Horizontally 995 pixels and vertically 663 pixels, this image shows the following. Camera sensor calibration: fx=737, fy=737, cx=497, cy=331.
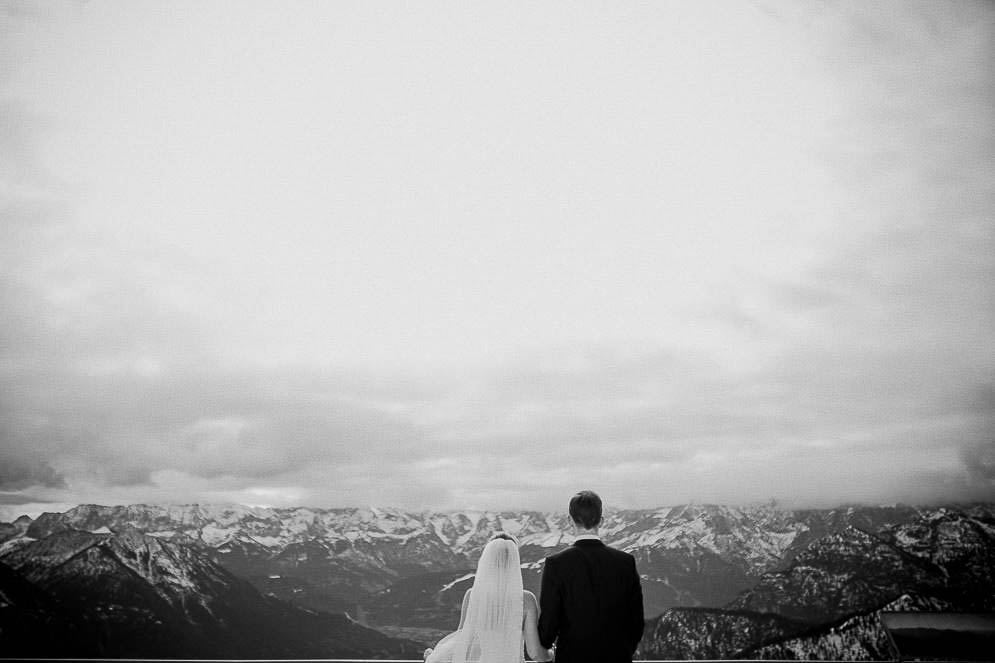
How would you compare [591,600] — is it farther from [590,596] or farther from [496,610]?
[496,610]

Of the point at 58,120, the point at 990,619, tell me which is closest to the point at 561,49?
the point at 58,120

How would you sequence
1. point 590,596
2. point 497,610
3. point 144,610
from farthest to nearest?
point 144,610 < point 497,610 < point 590,596

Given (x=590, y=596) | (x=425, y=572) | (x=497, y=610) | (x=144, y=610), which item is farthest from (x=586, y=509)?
(x=144, y=610)

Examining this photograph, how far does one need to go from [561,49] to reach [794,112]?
11.3ft

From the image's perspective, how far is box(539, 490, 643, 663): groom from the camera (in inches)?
103

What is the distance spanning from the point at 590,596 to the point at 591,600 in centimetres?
1

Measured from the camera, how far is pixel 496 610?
3061 millimetres

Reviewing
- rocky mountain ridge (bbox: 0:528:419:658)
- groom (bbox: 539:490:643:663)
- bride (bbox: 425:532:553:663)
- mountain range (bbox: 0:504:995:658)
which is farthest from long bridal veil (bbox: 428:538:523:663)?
rocky mountain ridge (bbox: 0:528:419:658)

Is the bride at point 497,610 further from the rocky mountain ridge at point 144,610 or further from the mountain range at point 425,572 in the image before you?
the rocky mountain ridge at point 144,610

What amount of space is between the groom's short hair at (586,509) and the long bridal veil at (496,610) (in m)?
0.57

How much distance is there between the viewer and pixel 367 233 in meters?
11.5

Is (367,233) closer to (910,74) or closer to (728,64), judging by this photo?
(728,64)

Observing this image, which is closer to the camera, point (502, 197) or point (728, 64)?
point (728, 64)

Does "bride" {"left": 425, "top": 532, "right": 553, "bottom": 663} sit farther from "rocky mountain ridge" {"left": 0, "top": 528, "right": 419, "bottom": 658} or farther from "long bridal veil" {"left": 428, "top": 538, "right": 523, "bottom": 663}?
"rocky mountain ridge" {"left": 0, "top": 528, "right": 419, "bottom": 658}
